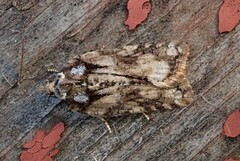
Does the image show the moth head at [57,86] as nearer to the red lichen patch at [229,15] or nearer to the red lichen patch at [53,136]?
the red lichen patch at [53,136]

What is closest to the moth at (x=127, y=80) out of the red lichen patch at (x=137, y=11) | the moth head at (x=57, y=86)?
the moth head at (x=57, y=86)

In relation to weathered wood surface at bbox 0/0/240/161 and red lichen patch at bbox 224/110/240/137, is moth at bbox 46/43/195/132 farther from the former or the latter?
red lichen patch at bbox 224/110/240/137

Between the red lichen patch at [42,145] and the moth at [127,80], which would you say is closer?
the moth at [127,80]

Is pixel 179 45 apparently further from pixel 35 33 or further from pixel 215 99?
pixel 35 33

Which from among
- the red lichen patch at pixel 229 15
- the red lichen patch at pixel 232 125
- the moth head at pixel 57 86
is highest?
the moth head at pixel 57 86

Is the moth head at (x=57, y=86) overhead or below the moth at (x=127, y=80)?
overhead

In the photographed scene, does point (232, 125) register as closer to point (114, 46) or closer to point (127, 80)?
point (127, 80)
